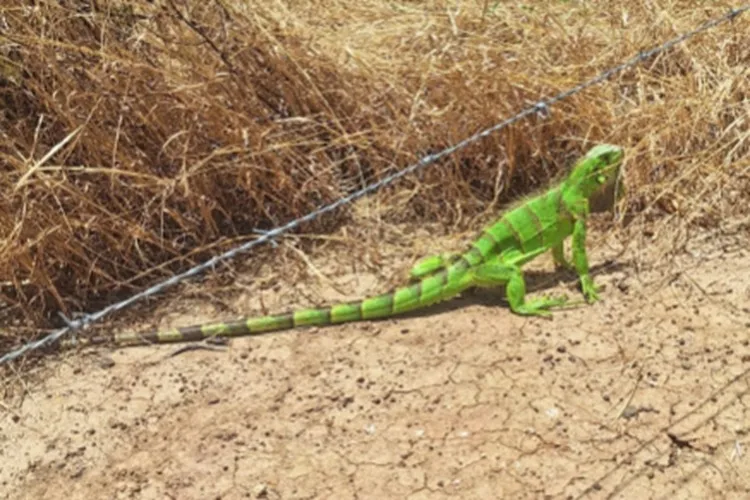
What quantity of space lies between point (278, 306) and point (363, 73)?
4.20ft

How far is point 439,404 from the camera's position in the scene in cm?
355

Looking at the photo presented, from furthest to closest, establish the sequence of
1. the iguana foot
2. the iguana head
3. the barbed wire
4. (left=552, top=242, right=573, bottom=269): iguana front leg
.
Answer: (left=552, top=242, right=573, bottom=269): iguana front leg, the iguana head, the iguana foot, the barbed wire

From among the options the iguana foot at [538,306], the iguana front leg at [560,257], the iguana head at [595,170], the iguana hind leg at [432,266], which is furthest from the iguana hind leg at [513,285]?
the iguana head at [595,170]

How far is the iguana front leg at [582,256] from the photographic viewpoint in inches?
156

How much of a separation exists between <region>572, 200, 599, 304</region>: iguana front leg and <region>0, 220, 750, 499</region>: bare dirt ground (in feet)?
0.22

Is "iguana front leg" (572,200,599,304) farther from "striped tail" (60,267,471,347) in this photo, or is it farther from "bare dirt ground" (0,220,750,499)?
"striped tail" (60,267,471,347)

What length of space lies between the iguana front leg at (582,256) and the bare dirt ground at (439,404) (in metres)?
0.07

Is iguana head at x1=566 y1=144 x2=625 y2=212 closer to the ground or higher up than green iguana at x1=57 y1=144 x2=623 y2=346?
higher up

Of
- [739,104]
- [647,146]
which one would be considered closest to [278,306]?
[647,146]

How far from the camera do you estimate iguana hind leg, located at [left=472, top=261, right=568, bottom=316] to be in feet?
12.9

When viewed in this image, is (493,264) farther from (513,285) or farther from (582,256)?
(582,256)

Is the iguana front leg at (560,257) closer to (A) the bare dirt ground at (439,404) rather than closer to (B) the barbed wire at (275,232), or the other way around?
(A) the bare dirt ground at (439,404)

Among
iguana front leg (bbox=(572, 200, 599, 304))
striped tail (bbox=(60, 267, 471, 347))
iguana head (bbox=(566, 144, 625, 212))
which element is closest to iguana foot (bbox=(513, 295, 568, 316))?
iguana front leg (bbox=(572, 200, 599, 304))

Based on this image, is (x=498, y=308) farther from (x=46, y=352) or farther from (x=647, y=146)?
(x=46, y=352)
